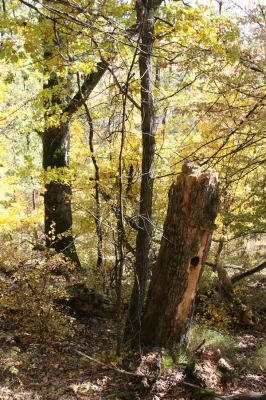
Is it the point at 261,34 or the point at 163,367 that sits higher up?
the point at 261,34

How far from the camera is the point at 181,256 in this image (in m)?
4.47

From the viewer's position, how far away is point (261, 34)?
5.48 meters

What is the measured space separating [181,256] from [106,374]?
1676mm

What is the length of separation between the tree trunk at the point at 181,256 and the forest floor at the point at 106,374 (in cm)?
39

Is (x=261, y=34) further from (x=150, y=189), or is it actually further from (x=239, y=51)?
(x=150, y=189)

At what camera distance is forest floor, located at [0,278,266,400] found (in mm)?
3953

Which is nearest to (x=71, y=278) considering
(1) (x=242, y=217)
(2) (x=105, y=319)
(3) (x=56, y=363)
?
(2) (x=105, y=319)

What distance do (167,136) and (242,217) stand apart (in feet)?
12.6

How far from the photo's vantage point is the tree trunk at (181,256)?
14.2ft

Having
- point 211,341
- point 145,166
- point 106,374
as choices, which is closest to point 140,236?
point 145,166

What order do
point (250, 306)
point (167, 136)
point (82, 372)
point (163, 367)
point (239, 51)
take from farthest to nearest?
point (167, 136), point (250, 306), point (239, 51), point (82, 372), point (163, 367)

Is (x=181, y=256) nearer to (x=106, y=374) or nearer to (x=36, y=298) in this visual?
(x=106, y=374)

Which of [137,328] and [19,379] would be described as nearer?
[19,379]

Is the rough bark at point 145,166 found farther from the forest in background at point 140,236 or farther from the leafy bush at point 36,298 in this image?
the leafy bush at point 36,298
